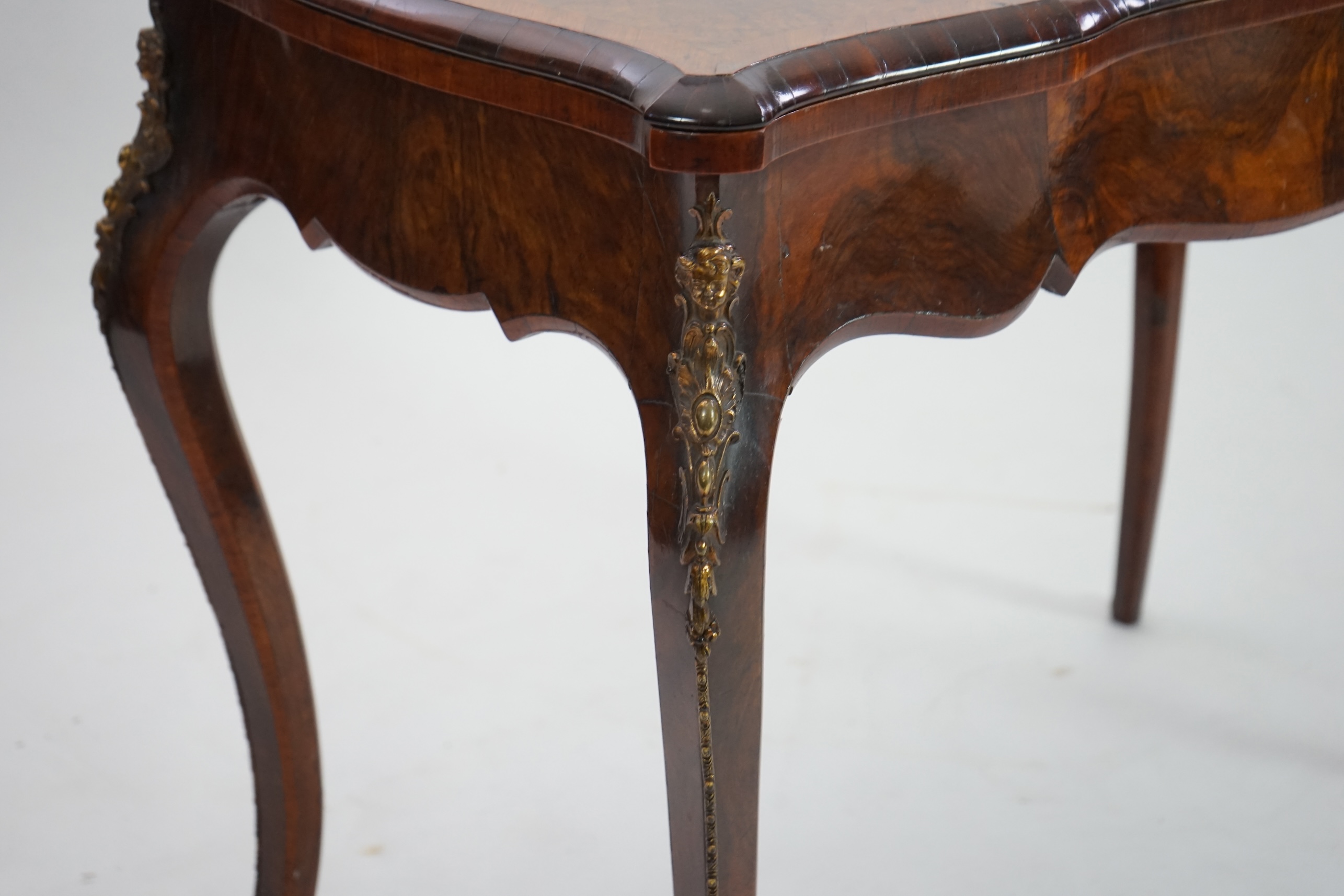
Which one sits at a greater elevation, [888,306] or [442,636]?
[888,306]

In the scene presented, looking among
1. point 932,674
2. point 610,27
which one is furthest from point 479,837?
point 610,27

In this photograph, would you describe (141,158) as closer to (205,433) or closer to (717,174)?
(205,433)

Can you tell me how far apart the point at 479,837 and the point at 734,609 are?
1.86 feet

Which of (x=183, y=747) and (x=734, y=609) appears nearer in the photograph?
(x=734, y=609)

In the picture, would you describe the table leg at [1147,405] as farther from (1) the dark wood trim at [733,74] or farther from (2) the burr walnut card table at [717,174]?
(1) the dark wood trim at [733,74]

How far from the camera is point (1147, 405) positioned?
1291 millimetres

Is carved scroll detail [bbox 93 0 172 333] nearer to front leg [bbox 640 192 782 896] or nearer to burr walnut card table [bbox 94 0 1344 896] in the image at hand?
burr walnut card table [bbox 94 0 1344 896]

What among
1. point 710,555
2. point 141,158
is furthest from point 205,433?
point 710,555

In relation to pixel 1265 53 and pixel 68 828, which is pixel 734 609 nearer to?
pixel 1265 53

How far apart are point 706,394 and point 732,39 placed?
0.46ft

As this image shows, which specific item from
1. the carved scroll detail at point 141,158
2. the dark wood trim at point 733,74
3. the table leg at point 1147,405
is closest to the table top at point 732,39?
the dark wood trim at point 733,74

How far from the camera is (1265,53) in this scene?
2.46 feet

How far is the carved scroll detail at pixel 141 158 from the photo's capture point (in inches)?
32.0

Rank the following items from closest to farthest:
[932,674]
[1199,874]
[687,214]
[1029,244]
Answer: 1. [687,214]
2. [1029,244]
3. [1199,874]
4. [932,674]
